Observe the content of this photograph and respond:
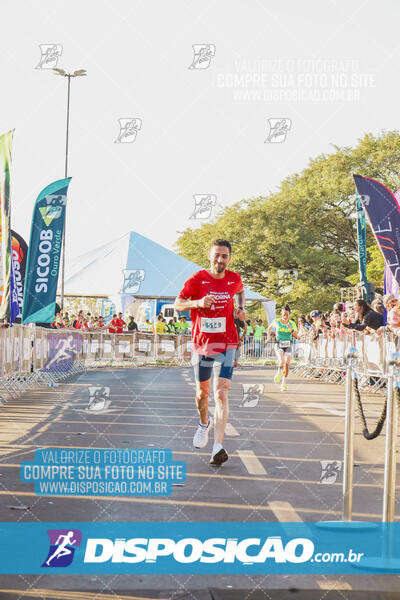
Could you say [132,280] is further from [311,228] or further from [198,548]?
A: [198,548]

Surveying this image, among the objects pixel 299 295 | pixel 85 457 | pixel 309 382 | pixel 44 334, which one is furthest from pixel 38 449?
pixel 299 295

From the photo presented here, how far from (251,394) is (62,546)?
39.8 ft

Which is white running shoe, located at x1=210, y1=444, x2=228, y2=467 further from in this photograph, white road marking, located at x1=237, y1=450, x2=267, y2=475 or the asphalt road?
white road marking, located at x1=237, y1=450, x2=267, y2=475

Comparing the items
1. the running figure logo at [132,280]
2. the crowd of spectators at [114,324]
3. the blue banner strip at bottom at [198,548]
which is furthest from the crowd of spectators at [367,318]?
the running figure logo at [132,280]

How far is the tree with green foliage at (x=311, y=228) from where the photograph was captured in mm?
50469

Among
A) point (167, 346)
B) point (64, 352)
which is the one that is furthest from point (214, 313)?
point (167, 346)

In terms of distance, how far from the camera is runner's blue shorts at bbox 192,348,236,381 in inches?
303

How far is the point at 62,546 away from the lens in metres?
4.72

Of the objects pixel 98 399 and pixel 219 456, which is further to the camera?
pixel 98 399

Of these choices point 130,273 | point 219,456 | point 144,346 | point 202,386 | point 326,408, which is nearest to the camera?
point 219,456

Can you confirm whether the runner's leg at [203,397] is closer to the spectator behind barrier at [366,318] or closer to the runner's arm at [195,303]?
the runner's arm at [195,303]

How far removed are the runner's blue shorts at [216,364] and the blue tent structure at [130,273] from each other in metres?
27.5

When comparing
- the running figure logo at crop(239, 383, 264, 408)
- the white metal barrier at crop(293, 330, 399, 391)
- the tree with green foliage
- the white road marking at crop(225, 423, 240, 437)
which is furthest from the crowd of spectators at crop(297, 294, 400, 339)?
the tree with green foliage

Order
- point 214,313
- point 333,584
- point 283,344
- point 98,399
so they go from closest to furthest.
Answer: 1. point 333,584
2. point 214,313
3. point 98,399
4. point 283,344
